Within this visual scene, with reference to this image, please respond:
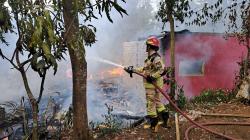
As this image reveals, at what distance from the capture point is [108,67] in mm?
26406

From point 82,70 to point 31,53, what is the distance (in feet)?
7.46

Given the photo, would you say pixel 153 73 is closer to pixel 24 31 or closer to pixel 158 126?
pixel 158 126

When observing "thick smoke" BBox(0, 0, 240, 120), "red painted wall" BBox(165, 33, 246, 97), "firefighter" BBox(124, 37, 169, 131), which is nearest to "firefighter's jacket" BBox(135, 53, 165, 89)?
"firefighter" BBox(124, 37, 169, 131)

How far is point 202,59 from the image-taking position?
1702 cm

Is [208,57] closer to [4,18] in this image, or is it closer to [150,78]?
→ [150,78]

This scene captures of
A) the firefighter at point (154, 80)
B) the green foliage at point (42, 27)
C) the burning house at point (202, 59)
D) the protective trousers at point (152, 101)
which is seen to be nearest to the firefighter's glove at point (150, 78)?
the firefighter at point (154, 80)

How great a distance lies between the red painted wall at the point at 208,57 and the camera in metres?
16.5

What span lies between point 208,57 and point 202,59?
414 mm

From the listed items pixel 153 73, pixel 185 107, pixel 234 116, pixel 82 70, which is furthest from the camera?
pixel 185 107

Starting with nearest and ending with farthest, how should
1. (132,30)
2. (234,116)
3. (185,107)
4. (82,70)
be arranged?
(82,70), (234,116), (185,107), (132,30)

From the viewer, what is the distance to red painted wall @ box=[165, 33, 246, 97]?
54.2ft

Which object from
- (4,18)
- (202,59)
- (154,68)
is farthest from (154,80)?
(202,59)

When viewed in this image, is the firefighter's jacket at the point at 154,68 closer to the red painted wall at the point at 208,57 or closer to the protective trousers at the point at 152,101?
the protective trousers at the point at 152,101

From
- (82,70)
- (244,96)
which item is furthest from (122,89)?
(82,70)
